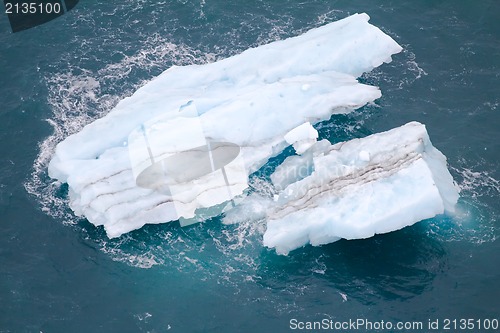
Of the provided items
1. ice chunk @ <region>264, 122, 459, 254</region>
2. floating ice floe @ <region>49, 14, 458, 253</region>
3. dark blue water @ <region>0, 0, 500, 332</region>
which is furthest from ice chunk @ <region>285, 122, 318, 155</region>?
dark blue water @ <region>0, 0, 500, 332</region>

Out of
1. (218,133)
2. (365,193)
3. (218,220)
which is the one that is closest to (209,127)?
(218,133)

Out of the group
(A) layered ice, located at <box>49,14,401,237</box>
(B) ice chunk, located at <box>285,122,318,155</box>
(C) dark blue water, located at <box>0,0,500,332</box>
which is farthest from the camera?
(B) ice chunk, located at <box>285,122,318,155</box>

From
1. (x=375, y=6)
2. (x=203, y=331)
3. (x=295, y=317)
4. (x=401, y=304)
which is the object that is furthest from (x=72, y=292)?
(x=375, y=6)

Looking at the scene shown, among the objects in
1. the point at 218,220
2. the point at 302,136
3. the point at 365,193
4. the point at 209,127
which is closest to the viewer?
the point at 365,193

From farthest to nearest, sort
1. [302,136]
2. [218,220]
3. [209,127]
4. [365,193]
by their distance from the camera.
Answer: [209,127]
[302,136]
[218,220]
[365,193]

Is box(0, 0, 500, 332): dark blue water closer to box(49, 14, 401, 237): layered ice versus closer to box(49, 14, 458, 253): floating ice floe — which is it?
box(49, 14, 458, 253): floating ice floe

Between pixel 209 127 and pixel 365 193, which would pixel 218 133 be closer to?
pixel 209 127

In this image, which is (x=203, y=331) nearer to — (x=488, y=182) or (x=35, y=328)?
(x=35, y=328)
